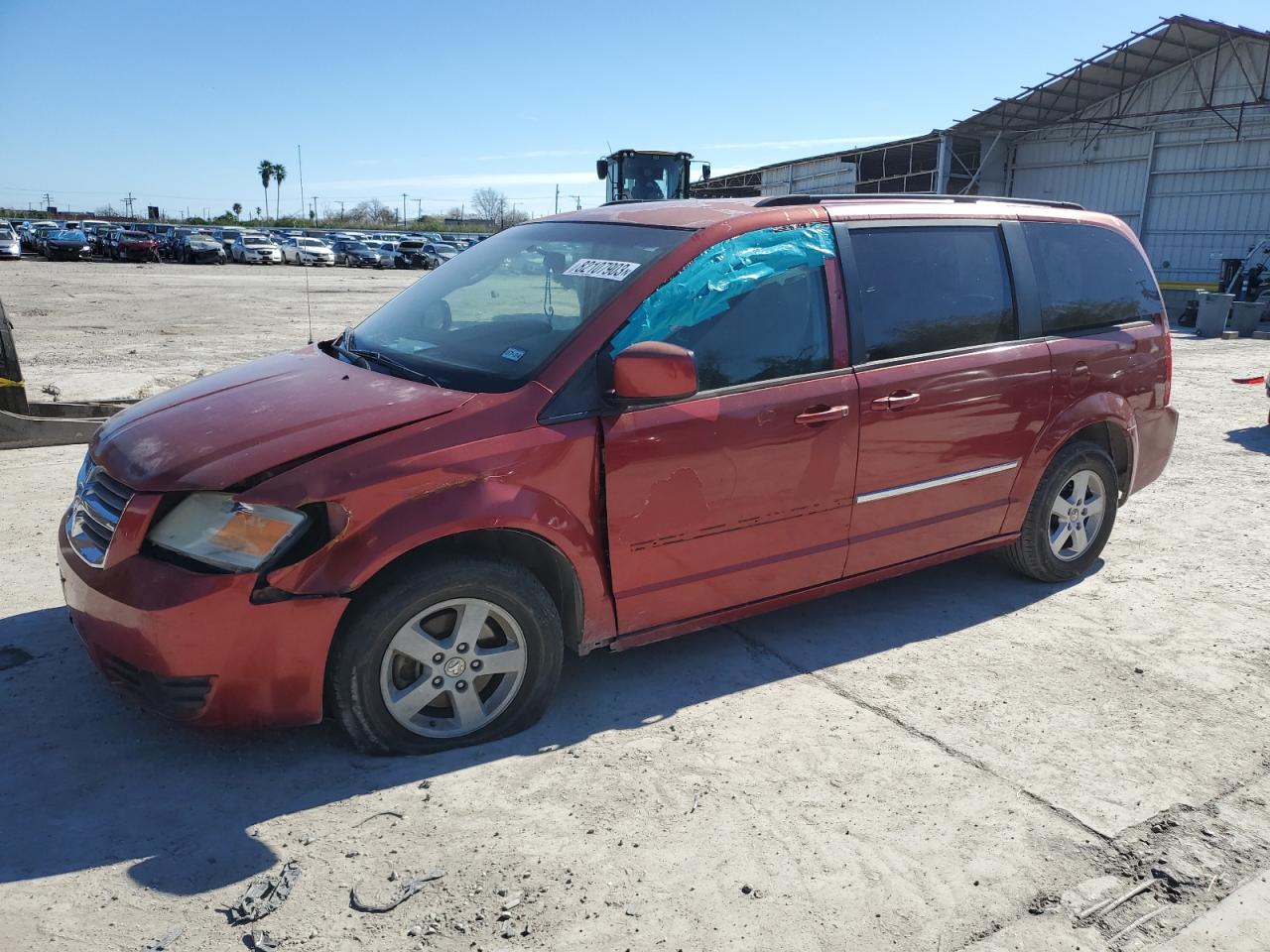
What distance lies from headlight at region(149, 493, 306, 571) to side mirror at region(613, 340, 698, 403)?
1.14 m

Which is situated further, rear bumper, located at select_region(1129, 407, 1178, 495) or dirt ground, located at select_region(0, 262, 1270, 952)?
rear bumper, located at select_region(1129, 407, 1178, 495)

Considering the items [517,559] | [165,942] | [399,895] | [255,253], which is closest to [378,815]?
[399,895]

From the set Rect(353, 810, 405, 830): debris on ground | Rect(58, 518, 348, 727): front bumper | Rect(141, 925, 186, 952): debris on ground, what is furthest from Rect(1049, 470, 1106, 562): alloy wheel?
Rect(141, 925, 186, 952): debris on ground

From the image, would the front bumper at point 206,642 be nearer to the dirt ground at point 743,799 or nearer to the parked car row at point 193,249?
the dirt ground at point 743,799

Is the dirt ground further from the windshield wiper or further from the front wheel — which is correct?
the windshield wiper

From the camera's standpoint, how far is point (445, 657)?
316cm

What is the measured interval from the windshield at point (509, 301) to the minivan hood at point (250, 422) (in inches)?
8.1

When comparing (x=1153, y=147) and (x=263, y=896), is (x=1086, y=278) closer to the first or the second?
(x=263, y=896)

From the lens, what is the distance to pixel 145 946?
7.63 feet

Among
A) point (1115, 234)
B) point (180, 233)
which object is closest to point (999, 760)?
point (1115, 234)

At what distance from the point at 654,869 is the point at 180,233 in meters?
49.6

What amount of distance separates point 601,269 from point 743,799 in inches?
80.1

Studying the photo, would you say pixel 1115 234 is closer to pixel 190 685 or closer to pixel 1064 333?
pixel 1064 333

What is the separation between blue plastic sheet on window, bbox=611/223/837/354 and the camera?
3.44 metres
